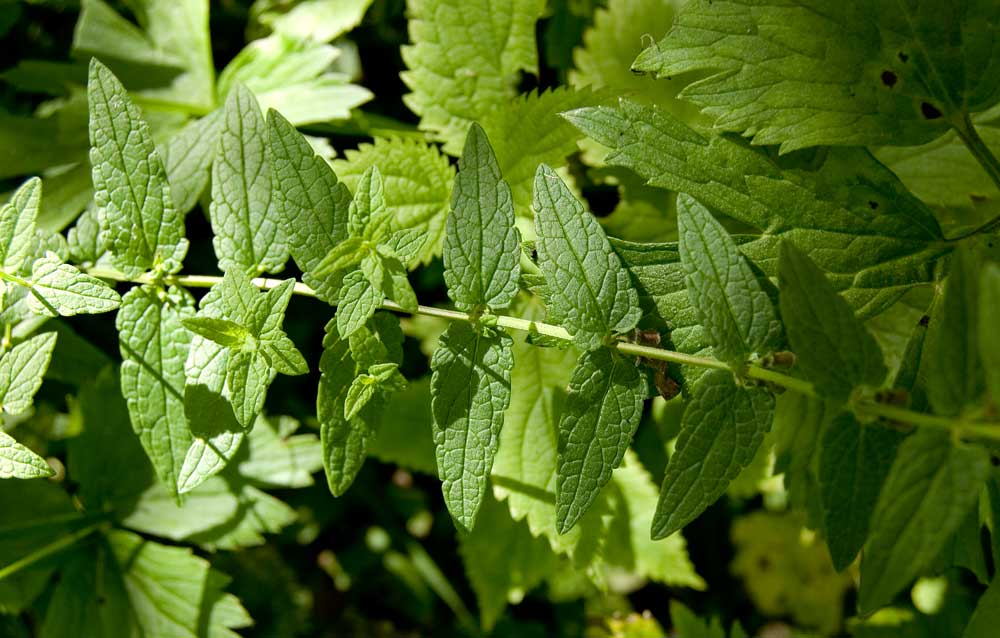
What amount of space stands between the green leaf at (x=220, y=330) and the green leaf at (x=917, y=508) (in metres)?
1.09

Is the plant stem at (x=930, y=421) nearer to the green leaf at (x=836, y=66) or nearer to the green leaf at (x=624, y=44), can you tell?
the green leaf at (x=836, y=66)

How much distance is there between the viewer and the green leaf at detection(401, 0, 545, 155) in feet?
6.56

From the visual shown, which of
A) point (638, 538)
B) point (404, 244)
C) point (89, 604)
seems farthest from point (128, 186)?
point (638, 538)

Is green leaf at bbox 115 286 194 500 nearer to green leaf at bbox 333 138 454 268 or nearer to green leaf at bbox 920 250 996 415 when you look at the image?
green leaf at bbox 333 138 454 268

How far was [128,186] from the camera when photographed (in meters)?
1.54

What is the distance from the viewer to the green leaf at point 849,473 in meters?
1.23

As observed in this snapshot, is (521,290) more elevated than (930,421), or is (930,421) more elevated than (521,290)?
(930,421)

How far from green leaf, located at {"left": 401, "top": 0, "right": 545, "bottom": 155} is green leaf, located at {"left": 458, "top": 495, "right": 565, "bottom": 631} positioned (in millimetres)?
1114

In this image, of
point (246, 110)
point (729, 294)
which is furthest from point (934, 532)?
point (246, 110)

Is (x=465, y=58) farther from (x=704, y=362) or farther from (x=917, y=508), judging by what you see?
(x=917, y=508)

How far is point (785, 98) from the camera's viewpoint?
149 cm

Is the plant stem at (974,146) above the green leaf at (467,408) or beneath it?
above

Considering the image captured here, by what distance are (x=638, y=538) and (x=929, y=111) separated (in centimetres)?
142

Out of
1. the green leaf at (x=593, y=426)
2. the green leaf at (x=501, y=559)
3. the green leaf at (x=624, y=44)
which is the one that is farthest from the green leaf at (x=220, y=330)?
the green leaf at (x=624, y=44)
